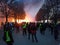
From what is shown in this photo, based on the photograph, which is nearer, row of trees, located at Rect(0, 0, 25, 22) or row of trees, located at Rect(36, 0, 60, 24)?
row of trees, located at Rect(36, 0, 60, 24)

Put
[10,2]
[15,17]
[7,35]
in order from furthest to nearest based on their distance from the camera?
[15,17]
[10,2]
[7,35]

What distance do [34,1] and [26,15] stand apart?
6.75 metres

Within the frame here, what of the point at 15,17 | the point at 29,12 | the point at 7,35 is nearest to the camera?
the point at 7,35

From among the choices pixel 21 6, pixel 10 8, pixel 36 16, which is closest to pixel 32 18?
pixel 36 16

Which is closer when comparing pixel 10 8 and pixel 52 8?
pixel 52 8

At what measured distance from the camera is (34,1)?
117750mm

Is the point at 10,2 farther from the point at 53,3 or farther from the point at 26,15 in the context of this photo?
the point at 26,15

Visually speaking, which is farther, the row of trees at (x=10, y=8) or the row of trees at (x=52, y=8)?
the row of trees at (x=10, y=8)

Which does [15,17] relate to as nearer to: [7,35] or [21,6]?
[21,6]

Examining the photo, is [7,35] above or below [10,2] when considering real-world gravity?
below

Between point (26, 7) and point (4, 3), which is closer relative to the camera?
point (4, 3)

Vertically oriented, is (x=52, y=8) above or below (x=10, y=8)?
below

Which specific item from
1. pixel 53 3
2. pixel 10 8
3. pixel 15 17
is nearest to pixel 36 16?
pixel 15 17

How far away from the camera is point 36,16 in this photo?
116938 mm
